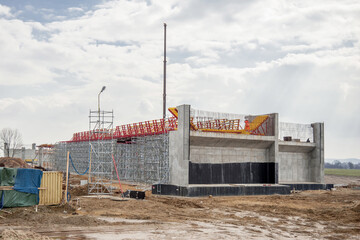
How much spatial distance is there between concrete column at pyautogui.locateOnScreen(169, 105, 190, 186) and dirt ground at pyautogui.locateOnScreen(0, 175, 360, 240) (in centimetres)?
601

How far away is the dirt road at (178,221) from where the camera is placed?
50.9 ft

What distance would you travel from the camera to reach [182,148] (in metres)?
30.9

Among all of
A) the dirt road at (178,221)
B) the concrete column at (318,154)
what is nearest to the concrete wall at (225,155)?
the dirt road at (178,221)

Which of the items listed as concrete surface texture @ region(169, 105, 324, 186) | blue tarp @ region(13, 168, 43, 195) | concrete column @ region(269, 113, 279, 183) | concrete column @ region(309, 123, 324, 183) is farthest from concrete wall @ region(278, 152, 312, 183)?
blue tarp @ region(13, 168, 43, 195)

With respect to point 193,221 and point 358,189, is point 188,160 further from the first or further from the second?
point 358,189

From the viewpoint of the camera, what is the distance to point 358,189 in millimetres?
43719

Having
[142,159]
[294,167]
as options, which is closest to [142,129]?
[142,159]

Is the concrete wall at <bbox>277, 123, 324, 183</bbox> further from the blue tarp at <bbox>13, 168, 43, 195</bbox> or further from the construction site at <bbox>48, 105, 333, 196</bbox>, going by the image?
the blue tarp at <bbox>13, 168, 43, 195</bbox>

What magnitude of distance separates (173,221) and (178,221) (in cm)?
24

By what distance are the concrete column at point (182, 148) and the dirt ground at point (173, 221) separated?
6011 millimetres

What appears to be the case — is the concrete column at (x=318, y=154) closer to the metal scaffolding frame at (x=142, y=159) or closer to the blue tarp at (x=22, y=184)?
the metal scaffolding frame at (x=142, y=159)

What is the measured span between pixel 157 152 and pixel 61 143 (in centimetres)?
3607

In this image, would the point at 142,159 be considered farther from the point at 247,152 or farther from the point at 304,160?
the point at 304,160

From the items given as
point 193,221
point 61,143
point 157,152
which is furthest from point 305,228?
point 61,143
